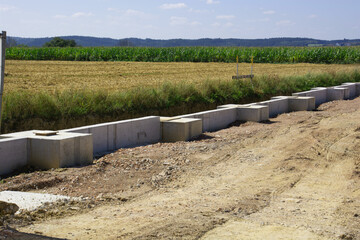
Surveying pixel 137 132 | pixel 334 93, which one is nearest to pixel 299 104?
pixel 334 93

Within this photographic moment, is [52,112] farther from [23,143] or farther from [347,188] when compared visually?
[347,188]

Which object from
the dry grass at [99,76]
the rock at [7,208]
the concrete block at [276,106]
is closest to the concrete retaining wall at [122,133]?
the rock at [7,208]

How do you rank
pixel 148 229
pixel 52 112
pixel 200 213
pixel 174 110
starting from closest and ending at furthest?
pixel 148 229 < pixel 200 213 < pixel 52 112 < pixel 174 110

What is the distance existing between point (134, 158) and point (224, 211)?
3318mm

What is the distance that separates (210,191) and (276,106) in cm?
1029

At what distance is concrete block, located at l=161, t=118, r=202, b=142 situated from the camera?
11.3 meters

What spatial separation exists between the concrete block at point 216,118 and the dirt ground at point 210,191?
4.60 feet

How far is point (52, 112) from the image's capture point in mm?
12141

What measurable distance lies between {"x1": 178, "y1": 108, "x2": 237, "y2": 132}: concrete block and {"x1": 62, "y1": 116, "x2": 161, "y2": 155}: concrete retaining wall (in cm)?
141

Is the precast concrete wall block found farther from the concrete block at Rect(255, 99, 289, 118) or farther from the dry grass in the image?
the concrete block at Rect(255, 99, 289, 118)

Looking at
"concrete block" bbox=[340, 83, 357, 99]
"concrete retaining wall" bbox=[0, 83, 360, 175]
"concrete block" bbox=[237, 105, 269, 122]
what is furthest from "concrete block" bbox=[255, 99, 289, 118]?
"concrete block" bbox=[340, 83, 357, 99]

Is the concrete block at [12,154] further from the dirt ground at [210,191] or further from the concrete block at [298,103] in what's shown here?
the concrete block at [298,103]

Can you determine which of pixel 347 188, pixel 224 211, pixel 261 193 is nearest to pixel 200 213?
pixel 224 211

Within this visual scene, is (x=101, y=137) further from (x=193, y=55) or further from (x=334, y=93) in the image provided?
(x=193, y=55)
